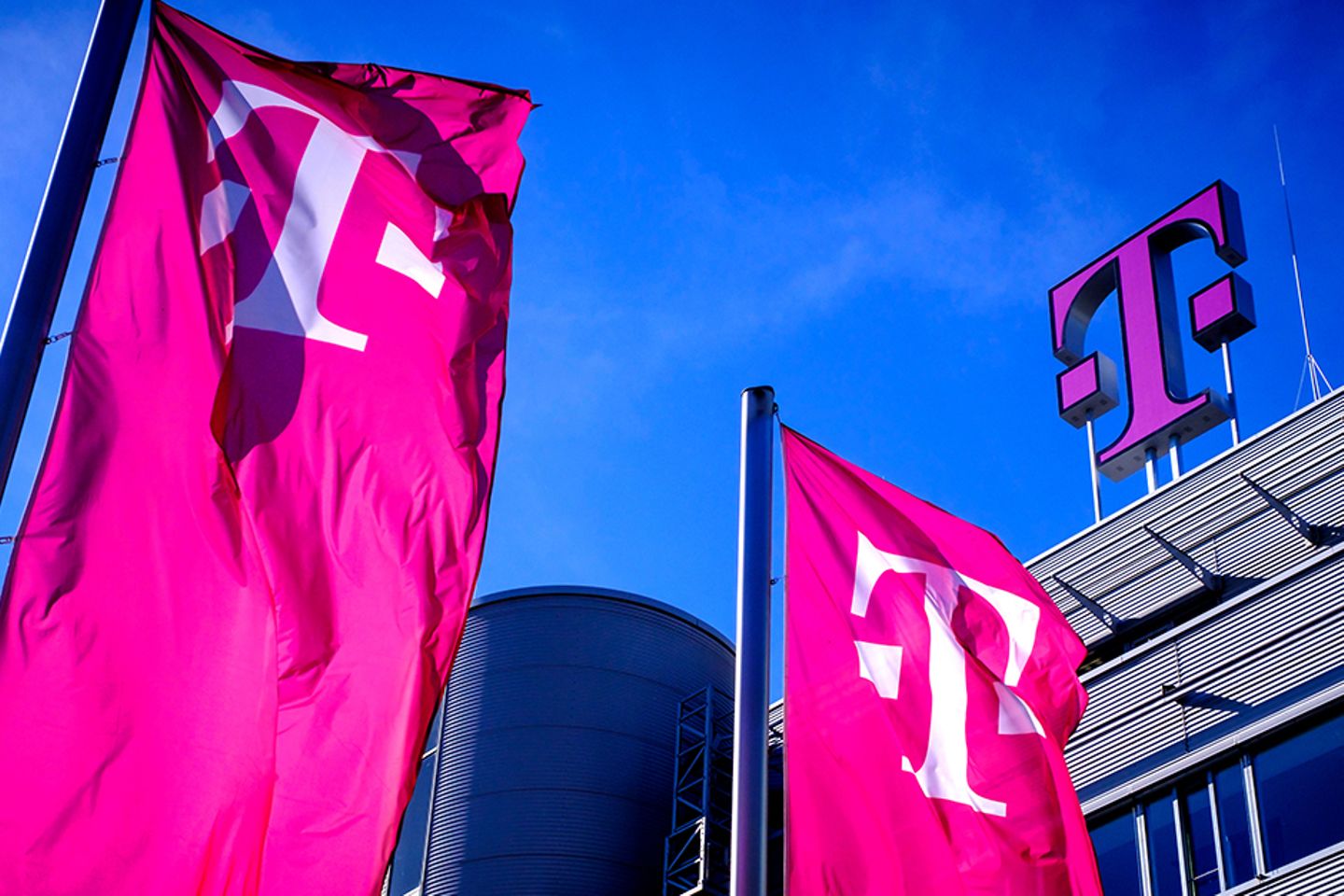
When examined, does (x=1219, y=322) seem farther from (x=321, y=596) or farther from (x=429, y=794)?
(x=321, y=596)

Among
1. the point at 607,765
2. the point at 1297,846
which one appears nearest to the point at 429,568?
the point at 1297,846

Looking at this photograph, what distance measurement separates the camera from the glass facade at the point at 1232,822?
21500 mm

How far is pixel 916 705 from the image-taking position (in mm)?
12023

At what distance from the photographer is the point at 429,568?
8.95m

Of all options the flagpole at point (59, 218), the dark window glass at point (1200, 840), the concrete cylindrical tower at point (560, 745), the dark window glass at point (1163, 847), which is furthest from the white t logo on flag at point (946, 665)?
the concrete cylindrical tower at point (560, 745)

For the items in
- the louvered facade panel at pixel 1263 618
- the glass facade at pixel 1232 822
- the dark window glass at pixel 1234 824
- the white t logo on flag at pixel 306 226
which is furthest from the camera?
the louvered facade panel at pixel 1263 618

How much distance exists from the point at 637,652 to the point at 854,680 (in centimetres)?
2579

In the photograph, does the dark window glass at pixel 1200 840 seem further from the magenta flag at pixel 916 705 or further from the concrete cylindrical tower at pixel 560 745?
the concrete cylindrical tower at pixel 560 745

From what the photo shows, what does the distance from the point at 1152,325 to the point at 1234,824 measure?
15971 millimetres

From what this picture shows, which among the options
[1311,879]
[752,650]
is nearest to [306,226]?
[752,650]

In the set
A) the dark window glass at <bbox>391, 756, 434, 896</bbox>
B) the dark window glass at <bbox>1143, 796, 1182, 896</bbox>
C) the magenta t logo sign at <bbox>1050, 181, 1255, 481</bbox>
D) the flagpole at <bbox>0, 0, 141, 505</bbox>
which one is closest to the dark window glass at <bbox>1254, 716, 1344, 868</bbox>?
the dark window glass at <bbox>1143, 796, 1182, 896</bbox>

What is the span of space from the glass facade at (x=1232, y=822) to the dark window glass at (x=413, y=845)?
1586cm

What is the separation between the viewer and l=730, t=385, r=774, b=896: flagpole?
33.1 ft

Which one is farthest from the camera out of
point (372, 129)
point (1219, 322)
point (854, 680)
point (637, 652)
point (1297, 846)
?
point (637, 652)
